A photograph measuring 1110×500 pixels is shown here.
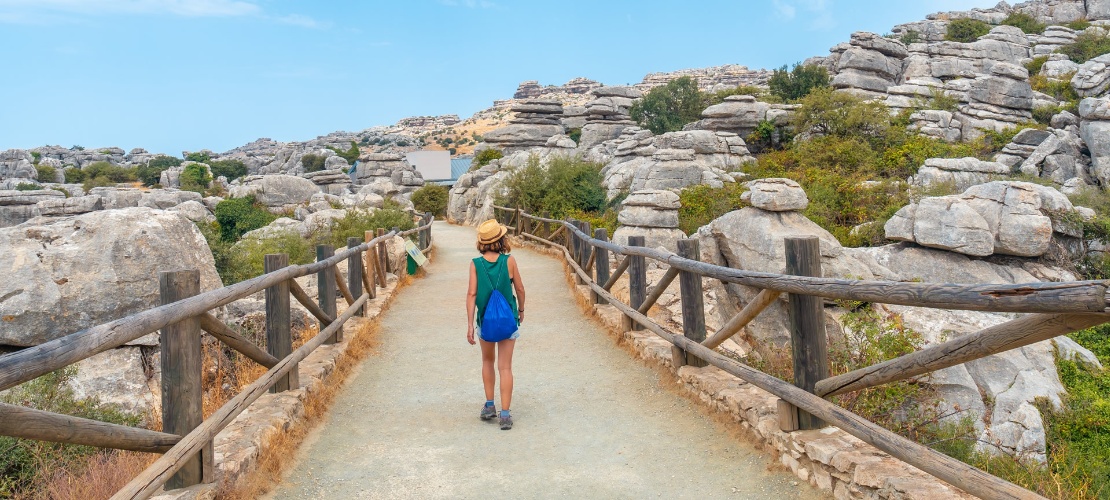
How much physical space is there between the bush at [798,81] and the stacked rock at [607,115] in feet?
29.9

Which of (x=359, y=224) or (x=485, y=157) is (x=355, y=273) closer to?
(x=359, y=224)

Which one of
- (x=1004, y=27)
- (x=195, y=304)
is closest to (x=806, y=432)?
(x=195, y=304)

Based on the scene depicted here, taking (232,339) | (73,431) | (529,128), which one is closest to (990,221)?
(232,339)

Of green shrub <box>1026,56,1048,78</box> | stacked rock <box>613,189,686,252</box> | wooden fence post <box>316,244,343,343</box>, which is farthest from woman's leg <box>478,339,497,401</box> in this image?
green shrub <box>1026,56,1048,78</box>

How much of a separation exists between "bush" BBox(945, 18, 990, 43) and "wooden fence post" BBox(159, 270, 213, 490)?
55.5 meters

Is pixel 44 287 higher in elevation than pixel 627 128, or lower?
lower

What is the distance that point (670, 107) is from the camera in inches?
1775

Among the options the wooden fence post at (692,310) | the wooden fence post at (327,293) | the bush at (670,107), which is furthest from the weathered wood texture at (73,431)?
the bush at (670,107)

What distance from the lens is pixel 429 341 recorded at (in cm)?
870

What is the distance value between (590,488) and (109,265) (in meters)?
6.91

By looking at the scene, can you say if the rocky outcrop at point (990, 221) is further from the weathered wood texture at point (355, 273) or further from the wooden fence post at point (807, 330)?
the wooden fence post at point (807, 330)

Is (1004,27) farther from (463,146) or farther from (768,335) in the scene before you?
(463,146)

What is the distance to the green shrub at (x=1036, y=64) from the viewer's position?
37.4 meters

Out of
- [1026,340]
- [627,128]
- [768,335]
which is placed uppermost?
[627,128]
